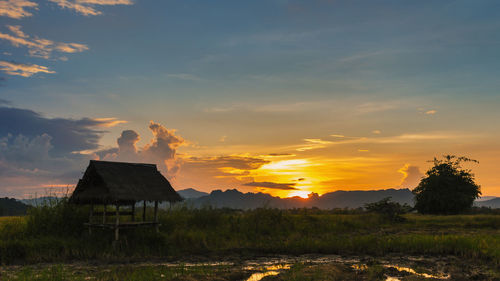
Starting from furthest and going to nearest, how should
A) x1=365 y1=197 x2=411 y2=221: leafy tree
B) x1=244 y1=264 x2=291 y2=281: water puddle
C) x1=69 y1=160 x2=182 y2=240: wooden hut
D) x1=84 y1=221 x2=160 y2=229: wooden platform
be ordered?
x1=365 y1=197 x2=411 y2=221: leafy tree, x1=84 y1=221 x2=160 y2=229: wooden platform, x1=69 y1=160 x2=182 y2=240: wooden hut, x1=244 y1=264 x2=291 y2=281: water puddle

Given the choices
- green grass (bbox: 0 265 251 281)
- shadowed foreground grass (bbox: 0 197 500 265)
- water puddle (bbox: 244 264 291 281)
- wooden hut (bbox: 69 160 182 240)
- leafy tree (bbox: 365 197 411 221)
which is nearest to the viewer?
green grass (bbox: 0 265 251 281)

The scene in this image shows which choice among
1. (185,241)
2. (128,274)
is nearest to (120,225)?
(185,241)

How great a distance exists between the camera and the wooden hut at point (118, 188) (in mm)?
20922

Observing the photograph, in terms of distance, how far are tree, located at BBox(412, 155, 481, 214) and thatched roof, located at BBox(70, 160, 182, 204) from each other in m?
30.8

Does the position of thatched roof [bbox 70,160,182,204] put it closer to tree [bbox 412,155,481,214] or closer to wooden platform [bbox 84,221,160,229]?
wooden platform [bbox 84,221,160,229]

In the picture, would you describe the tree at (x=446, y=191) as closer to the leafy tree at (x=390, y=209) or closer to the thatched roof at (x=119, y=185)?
the leafy tree at (x=390, y=209)

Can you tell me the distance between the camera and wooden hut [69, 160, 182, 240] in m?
20.9

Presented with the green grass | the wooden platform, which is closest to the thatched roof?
the wooden platform

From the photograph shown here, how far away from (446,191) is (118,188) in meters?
34.8

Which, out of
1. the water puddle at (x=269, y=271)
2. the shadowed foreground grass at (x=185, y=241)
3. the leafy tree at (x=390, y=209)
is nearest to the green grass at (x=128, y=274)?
the water puddle at (x=269, y=271)

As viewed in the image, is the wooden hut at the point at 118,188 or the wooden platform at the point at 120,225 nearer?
the wooden hut at the point at 118,188

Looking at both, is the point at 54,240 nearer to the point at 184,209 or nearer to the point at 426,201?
the point at 184,209

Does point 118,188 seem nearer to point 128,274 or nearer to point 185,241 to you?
point 185,241

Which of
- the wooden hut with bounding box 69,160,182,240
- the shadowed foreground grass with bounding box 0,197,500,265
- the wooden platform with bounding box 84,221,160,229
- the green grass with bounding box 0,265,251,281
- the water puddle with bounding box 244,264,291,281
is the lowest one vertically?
the water puddle with bounding box 244,264,291,281
